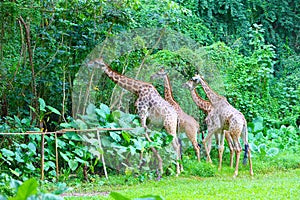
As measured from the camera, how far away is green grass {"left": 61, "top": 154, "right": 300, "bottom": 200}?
6.56 m

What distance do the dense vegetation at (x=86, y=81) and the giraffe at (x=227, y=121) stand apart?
0.71m

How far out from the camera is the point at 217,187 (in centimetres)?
707

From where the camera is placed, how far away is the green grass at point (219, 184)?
6562 millimetres

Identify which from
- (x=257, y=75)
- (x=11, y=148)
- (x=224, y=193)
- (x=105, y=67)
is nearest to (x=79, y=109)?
(x=105, y=67)

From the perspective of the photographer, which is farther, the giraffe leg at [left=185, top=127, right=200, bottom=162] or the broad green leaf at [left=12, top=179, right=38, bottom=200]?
the giraffe leg at [left=185, top=127, right=200, bottom=162]

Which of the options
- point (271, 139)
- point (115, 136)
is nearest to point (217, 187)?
point (115, 136)

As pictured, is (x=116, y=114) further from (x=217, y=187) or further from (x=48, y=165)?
(x=217, y=187)

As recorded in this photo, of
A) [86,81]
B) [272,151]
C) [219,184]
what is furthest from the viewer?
[272,151]

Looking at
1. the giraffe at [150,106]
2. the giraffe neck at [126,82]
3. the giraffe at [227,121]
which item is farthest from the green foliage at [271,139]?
the giraffe neck at [126,82]

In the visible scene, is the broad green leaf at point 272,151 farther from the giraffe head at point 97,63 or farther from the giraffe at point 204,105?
the giraffe head at point 97,63

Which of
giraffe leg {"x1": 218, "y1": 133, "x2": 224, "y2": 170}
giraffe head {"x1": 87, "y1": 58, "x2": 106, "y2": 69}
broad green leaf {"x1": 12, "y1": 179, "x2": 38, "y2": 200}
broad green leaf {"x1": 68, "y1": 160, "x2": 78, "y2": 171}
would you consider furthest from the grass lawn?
broad green leaf {"x1": 12, "y1": 179, "x2": 38, "y2": 200}

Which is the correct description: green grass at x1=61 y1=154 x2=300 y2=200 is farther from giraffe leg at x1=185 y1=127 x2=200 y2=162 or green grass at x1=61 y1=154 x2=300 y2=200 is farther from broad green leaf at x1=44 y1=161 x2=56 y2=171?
broad green leaf at x1=44 y1=161 x2=56 y2=171

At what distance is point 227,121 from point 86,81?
7.70 ft

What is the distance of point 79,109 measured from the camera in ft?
29.4
